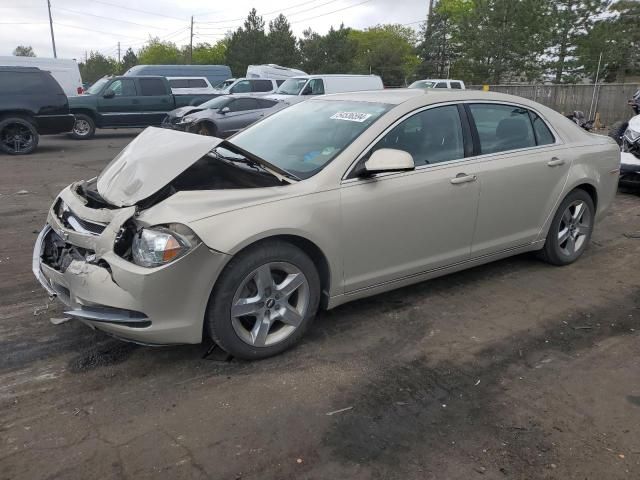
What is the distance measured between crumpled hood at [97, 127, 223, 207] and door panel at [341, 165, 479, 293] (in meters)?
0.99

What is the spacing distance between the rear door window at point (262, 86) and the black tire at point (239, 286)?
18247 millimetres

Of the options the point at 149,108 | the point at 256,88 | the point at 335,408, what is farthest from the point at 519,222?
the point at 256,88

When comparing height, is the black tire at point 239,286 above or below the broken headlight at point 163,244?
below

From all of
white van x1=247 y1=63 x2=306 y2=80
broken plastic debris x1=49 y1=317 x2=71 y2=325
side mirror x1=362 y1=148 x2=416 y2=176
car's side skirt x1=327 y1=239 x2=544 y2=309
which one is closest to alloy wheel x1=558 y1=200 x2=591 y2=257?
car's side skirt x1=327 y1=239 x2=544 y2=309

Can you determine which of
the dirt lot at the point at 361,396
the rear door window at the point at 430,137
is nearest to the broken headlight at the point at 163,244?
the dirt lot at the point at 361,396

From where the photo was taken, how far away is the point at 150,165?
3443 millimetres

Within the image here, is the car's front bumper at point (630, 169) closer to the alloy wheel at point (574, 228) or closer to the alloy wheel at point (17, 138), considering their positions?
the alloy wheel at point (574, 228)

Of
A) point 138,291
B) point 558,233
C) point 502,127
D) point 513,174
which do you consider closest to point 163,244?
point 138,291

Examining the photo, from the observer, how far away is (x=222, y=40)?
90.3 metres

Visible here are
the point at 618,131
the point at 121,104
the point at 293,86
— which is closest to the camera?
the point at 618,131

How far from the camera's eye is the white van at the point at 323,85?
59.2 feet

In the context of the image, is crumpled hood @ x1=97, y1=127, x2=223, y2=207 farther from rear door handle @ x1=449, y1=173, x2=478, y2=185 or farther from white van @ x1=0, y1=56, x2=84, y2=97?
white van @ x1=0, y1=56, x2=84, y2=97

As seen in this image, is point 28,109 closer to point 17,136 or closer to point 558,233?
point 17,136

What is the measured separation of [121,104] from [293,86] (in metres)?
5.61
